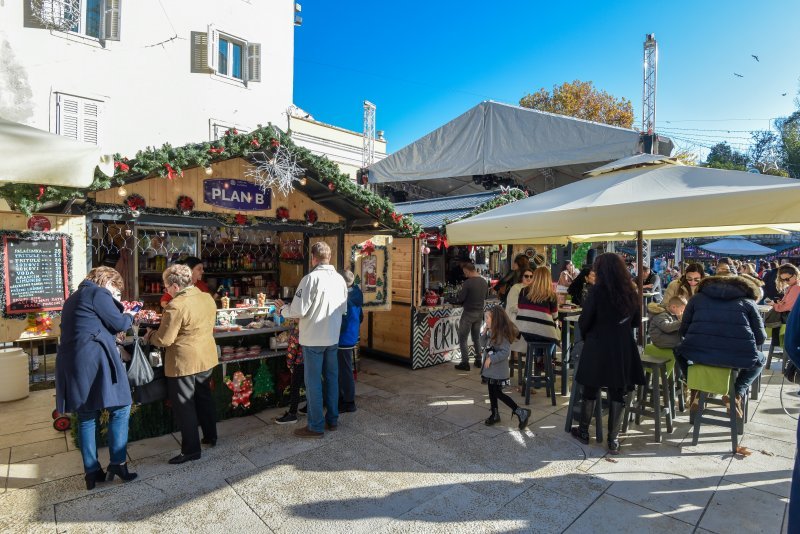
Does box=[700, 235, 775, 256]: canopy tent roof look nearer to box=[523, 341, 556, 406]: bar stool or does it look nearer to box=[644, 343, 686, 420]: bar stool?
box=[644, 343, 686, 420]: bar stool

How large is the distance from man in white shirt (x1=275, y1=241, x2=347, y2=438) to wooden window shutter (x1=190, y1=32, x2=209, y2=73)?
12161 mm

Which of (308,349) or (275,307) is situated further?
(275,307)

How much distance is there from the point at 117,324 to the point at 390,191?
1077 cm

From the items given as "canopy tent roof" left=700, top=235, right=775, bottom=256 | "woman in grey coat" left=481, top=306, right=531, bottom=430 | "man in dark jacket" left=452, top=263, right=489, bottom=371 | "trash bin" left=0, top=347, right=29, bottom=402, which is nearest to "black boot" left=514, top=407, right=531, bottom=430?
"woman in grey coat" left=481, top=306, right=531, bottom=430

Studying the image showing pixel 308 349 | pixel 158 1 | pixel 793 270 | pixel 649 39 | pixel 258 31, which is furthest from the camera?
pixel 258 31

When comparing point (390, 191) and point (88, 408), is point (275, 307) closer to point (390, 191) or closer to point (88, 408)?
point (88, 408)

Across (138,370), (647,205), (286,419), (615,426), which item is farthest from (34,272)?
(615,426)

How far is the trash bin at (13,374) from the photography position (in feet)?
17.1

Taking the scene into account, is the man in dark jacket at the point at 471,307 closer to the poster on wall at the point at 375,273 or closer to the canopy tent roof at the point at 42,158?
the poster on wall at the point at 375,273

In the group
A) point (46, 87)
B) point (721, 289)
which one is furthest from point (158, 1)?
point (721, 289)

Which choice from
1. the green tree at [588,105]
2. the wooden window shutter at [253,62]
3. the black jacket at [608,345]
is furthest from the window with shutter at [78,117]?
the green tree at [588,105]

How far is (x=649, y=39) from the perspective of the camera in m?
10.0

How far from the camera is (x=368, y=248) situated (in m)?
6.60

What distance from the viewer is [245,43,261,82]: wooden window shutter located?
14.7 meters
